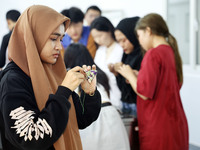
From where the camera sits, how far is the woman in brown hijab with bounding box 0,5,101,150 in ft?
3.15

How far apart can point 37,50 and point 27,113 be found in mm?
285

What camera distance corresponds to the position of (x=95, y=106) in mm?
1296

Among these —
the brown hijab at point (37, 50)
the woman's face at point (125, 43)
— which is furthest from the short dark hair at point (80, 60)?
the brown hijab at point (37, 50)

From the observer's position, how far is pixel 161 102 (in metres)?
1.90

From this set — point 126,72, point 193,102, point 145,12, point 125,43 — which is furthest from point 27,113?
point 145,12

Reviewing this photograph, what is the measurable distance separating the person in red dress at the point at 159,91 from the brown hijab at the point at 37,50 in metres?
0.87

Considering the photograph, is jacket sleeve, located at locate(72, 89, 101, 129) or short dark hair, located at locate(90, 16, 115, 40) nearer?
jacket sleeve, located at locate(72, 89, 101, 129)

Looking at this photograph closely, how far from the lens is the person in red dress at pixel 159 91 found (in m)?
1.87

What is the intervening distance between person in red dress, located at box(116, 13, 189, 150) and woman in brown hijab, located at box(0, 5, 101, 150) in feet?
2.38

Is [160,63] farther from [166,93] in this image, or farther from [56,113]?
[56,113]

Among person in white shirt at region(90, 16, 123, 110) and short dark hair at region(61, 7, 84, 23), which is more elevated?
short dark hair at region(61, 7, 84, 23)

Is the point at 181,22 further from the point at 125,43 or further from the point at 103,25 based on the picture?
the point at 125,43

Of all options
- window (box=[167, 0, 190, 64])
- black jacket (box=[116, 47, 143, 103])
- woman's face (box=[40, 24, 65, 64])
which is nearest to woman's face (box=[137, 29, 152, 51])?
black jacket (box=[116, 47, 143, 103])

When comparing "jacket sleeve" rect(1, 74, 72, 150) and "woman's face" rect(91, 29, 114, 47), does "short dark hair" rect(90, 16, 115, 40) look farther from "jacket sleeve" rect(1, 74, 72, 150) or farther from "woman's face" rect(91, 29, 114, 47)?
"jacket sleeve" rect(1, 74, 72, 150)
